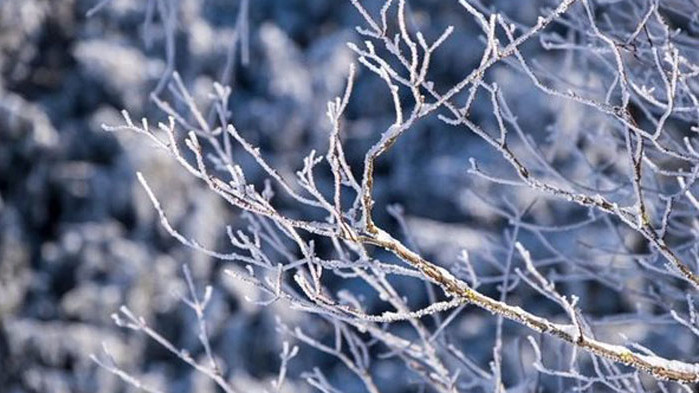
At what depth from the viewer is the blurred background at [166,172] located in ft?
24.1

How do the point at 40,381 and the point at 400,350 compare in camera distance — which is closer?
the point at 400,350

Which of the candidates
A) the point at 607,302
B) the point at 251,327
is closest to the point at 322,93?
the point at 251,327

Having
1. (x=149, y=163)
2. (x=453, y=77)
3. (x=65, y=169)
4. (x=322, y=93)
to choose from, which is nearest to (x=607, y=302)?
(x=453, y=77)

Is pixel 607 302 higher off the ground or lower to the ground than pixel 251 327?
higher

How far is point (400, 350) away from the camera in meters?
2.35

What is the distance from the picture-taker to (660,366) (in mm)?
1516

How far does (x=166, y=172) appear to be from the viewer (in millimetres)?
7680

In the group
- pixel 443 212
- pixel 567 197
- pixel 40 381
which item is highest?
pixel 443 212

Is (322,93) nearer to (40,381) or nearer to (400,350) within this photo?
(40,381)

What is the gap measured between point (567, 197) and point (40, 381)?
619 cm

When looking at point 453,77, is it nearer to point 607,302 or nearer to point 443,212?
point 443,212

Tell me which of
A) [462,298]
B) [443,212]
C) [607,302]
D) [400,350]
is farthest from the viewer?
[443,212]

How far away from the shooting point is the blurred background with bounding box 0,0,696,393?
7344 mm

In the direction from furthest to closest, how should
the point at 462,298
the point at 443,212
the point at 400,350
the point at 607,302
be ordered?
the point at 443,212 → the point at 607,302 → the point at 400,350 → the point at 462,298
